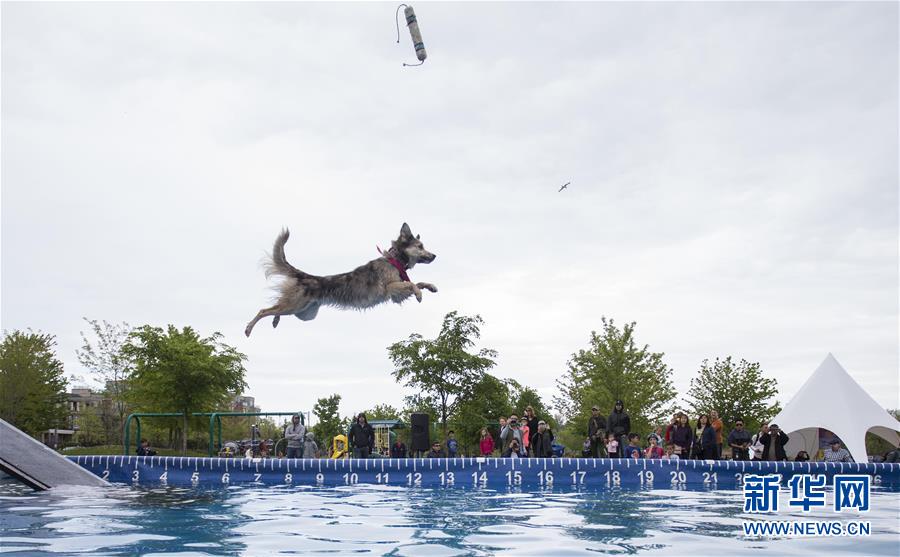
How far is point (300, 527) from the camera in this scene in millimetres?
8969

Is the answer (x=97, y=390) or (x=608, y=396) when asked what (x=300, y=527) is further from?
(x=97, y=390)

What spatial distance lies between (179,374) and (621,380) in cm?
2318

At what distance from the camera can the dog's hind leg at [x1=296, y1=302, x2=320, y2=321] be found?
44.0ft

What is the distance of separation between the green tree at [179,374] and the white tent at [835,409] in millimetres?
28168

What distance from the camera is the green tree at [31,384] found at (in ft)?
164

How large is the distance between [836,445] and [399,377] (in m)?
30.9

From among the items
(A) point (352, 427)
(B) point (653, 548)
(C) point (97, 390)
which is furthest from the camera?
(C) point (97, 390)

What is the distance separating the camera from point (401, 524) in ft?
30.1

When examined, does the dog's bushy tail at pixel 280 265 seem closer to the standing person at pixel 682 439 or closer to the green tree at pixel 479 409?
the standing person at pixel 682 439

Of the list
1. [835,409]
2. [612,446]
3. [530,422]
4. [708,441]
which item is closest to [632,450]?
[612,446]

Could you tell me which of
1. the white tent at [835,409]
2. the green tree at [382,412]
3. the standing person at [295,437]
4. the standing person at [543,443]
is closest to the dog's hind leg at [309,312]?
the standing person at [295,437]

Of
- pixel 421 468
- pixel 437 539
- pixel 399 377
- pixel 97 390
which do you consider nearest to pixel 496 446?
pixel 399 377

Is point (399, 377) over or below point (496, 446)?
over

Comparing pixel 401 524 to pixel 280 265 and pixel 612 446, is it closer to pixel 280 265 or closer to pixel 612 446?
pixel 280 265
